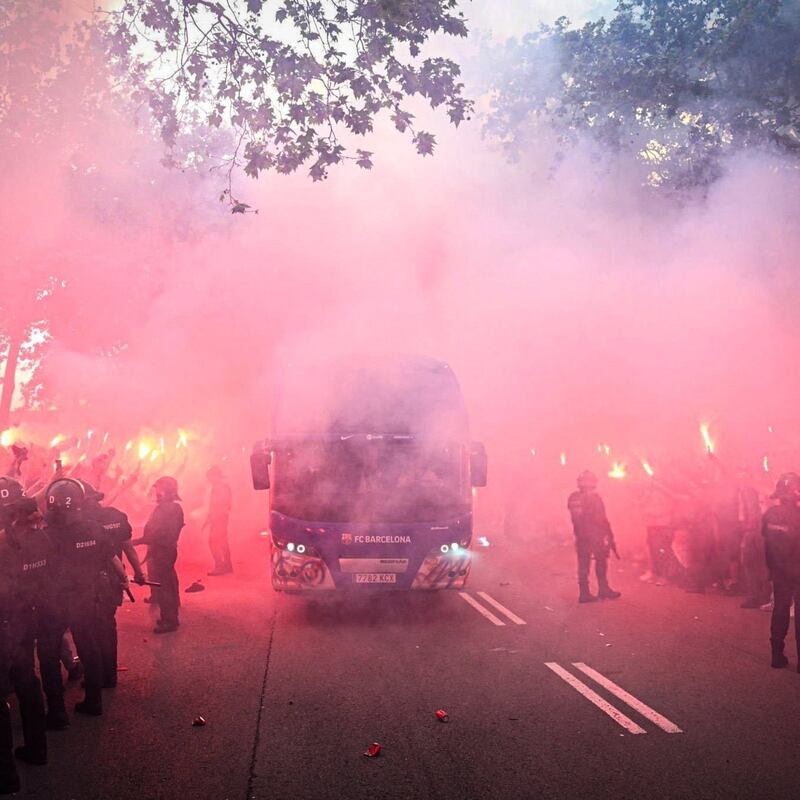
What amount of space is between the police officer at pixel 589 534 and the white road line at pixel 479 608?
1.28 meters

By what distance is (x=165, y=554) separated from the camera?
7688 mm

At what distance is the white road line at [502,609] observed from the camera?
798 cm

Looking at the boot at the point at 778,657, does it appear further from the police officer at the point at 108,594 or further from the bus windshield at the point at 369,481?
the police officer at the point at 108,594

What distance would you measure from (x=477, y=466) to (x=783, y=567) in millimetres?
3080

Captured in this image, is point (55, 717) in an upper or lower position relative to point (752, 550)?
lower

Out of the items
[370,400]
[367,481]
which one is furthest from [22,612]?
[370,400]

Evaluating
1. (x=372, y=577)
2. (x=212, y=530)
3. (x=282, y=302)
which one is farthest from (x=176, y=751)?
(x=282, y=302)

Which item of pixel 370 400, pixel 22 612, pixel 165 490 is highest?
pixel 370 400

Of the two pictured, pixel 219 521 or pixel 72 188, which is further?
pixel 72 188

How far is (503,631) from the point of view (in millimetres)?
7484

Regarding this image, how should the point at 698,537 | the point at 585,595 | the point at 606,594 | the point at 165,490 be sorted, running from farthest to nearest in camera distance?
the point at 698,537 < the point at 606,594 < the point at 585,595 < the point at 165,490

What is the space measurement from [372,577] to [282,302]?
36.5 ft

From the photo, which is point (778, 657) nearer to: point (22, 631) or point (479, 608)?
point (479, 608)

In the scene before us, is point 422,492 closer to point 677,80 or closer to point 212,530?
point 212,530
